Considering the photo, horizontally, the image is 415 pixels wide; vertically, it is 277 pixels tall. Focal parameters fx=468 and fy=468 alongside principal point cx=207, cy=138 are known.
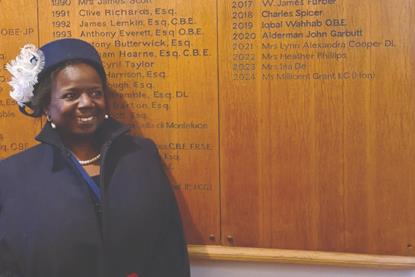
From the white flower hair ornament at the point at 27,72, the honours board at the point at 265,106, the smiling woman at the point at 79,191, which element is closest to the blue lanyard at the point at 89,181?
the smiling woman at the point at 79,191

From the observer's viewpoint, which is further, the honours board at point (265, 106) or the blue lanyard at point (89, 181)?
the honours board at point (265, 106)

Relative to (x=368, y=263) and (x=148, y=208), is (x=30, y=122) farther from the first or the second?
(x=368, y=263)

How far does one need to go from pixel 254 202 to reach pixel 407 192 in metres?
0.50

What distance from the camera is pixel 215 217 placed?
1668 millimetres

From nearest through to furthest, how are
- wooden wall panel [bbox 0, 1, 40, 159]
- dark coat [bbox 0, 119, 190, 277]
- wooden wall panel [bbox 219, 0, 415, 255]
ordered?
dark coat [bbox 0, 119, 190, 277] → wooden wall panel [bbox 219, 0, 415, 255] → wooden wall panel [bbox 0, 1, 40, 159]

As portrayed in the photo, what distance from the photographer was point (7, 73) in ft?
5.74

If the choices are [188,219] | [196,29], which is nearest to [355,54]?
[196,29]

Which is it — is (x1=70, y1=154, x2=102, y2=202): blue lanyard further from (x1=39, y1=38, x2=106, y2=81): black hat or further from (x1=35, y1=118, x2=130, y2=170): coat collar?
(x1=39, y1=38, x2=106, y2=81): black hat

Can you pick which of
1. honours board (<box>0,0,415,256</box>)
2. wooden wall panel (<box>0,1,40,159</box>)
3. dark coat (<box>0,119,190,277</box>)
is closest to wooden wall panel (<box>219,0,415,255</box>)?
honours board (<box>0,0,415,256</box>)

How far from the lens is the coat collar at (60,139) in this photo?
4.49ft

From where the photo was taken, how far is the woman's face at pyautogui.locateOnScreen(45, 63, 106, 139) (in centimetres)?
138

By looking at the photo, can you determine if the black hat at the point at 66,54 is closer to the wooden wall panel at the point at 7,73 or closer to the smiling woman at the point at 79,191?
the smiling woman at the point at 79,191

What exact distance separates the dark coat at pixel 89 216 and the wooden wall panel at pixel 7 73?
13.5 inches

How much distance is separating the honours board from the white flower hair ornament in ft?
1.01
